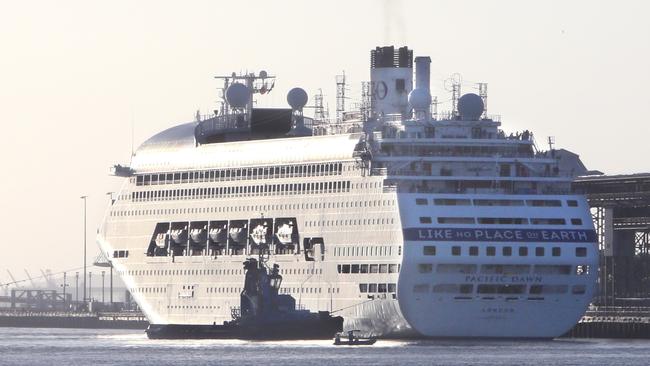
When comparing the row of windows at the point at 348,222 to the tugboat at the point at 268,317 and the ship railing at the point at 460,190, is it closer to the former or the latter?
the ship railing at the point at 460,190

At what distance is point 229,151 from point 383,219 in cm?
2371

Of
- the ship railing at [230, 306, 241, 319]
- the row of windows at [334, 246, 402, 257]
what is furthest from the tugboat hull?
the row of windows at [334, 246, 402, 257]

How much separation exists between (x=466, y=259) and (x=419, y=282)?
2989 millimetres

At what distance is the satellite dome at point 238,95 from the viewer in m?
179

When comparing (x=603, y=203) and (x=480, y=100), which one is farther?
(x=603, y=203)

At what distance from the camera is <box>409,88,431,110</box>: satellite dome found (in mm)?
154250

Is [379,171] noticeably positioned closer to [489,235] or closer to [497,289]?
[489,235]

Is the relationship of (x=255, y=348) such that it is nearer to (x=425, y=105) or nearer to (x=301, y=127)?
(x=425, y=105)

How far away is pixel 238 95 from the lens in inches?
7052

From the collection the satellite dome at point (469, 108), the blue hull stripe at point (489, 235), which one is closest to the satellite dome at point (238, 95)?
the satellite dome at point (469, 108)

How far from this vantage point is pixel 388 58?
533ft

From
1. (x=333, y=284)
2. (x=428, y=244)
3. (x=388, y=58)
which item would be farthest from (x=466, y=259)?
(x=388, y=58)

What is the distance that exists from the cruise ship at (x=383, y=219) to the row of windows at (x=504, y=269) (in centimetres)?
8

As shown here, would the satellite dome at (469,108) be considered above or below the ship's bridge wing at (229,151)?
above
